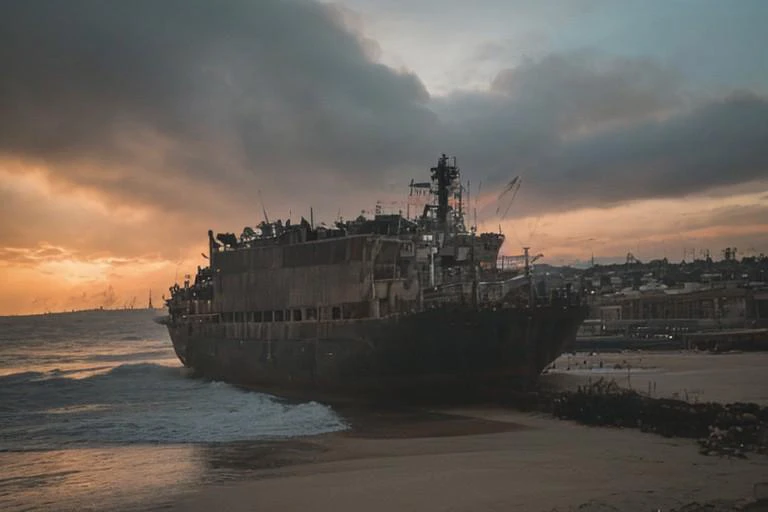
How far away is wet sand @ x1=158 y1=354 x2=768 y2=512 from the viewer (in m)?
15.2

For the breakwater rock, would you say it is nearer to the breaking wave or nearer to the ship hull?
the ship hull

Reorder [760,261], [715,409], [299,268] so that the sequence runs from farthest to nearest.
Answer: [760,261] → [299,268] → [715,409]

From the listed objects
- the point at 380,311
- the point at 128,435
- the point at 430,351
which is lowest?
the point at 128,435

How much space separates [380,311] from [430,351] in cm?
436

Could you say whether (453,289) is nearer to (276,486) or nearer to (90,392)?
(276,486)

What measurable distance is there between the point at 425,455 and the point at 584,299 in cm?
2161

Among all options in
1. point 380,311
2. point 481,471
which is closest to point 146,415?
point 380,311

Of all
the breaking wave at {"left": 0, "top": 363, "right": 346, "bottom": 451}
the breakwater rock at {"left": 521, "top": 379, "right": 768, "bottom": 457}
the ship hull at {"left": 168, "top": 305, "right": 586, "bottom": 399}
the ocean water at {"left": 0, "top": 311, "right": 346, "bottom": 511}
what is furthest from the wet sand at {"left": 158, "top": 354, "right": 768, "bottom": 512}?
the ship hull at {"left": 168, "top": 305, "right": 586, "bottom": 399}

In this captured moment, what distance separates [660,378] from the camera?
120 feet

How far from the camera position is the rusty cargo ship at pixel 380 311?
A: 32500mm

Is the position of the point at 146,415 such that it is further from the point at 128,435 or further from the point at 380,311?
the point at 380,311

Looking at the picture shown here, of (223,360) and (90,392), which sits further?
(223,360)

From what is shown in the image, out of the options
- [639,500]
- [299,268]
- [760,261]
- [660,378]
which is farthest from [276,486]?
[760,261]

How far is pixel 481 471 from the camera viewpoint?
18094mm
